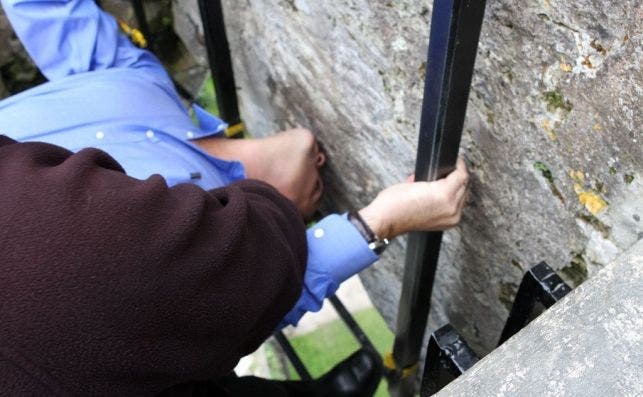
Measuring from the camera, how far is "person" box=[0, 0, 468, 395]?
0.72m

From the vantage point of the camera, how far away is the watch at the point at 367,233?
3.82 ft

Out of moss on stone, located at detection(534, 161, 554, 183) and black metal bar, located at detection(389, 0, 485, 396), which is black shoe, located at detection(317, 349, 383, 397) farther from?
moss on stone, located at detection(534, 161, 554, 183)

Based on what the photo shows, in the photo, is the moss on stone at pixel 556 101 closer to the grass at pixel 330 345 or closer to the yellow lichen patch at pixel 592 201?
the yellow lichen patch at pixel 592 201

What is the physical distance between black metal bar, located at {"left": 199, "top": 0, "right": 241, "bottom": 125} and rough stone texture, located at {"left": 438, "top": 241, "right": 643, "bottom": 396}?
4.26ft

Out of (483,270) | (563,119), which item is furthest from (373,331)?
(563,119)

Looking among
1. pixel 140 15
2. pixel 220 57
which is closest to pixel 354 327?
pixel 220 57

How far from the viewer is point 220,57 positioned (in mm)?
1777

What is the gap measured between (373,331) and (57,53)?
1.55 metres

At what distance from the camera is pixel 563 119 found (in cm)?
97

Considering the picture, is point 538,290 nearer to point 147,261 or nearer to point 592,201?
point 592,201

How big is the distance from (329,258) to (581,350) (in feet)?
1.91

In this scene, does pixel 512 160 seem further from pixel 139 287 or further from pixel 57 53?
pixel 57 53

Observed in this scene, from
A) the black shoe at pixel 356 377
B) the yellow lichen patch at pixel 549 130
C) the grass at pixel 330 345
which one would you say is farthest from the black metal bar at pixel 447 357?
the grass at pixel 330 345

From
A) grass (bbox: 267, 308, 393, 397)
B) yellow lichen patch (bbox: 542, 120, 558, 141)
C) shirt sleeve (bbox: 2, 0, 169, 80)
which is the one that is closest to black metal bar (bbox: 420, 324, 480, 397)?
yellow lichen patch (bbox: 542, 120, 558, 141)
